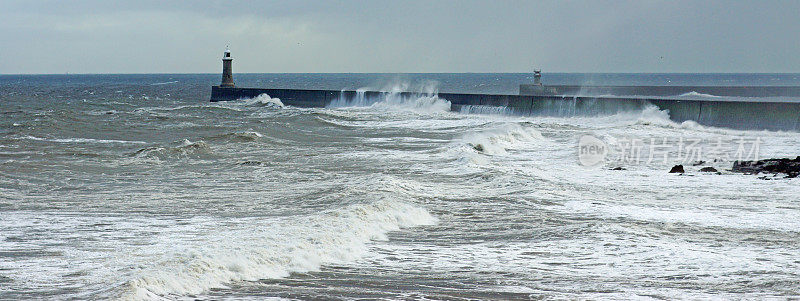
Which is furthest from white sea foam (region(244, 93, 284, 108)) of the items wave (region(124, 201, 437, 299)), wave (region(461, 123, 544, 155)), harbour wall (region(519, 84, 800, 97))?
wave (region(124, 201, 437, 299))

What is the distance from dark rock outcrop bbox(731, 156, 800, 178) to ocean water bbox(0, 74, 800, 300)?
1.37 ft

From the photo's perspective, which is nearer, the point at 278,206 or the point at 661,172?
the point at 278,206

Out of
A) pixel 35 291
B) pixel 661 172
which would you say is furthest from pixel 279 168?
pixel 35 291

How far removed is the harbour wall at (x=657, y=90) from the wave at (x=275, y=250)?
136ft

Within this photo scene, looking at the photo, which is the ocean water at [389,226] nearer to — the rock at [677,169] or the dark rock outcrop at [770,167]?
the rock at [677,169]

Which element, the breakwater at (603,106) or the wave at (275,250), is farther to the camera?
the breakwater at (603,106)

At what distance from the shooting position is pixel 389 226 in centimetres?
949

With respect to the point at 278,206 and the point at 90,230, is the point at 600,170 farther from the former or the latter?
the point at 90,230

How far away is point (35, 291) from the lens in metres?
6.33

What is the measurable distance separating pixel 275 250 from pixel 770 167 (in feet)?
33.5

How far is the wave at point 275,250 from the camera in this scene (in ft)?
21.2

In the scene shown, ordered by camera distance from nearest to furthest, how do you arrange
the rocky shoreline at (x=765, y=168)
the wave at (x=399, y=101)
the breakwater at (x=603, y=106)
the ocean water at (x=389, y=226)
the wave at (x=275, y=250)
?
the wave at (x=275, y=250)
the ocean water at (x=389, y=226)
the rocky shoreline at (x=765, y=168)
the breakwater at (x=603, y=106)
the wave at (x=399, y=101)

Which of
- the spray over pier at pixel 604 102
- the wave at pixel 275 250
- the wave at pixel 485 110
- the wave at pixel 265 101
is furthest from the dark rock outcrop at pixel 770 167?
the wave at pixel 265 101

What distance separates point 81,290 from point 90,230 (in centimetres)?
287
